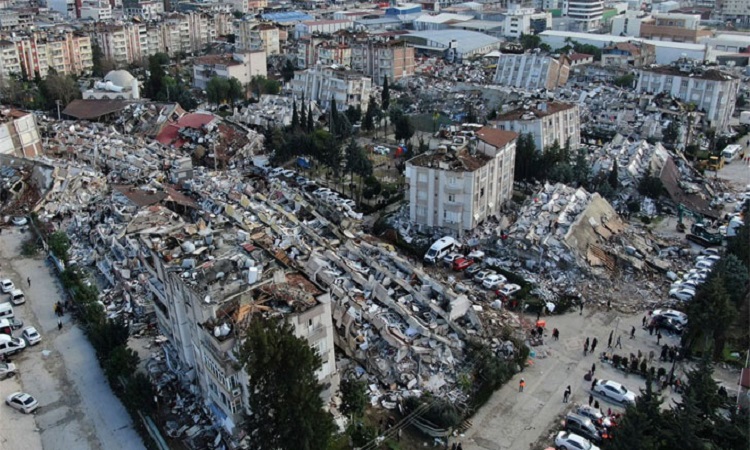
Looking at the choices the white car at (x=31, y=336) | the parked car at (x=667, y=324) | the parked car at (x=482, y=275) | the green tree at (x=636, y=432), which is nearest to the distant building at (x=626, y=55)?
the parked car at (x=482, y=275)

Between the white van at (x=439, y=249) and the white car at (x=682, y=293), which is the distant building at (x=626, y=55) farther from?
the white car at (x=682, y=293)

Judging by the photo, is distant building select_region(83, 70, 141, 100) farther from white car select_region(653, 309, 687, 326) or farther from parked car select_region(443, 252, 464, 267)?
white car select_region(653, 309, 687, 326)

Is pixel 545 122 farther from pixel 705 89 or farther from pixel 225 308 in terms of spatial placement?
pixel 225 308

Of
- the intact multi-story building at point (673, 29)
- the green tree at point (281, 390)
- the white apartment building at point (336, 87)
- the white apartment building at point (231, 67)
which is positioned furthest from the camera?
the intact multi-story building at point (673, 29)

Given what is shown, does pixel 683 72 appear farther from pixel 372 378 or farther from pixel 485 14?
pixel 485 14

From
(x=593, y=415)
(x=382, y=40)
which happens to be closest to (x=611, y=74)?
(x=382, y=40)
